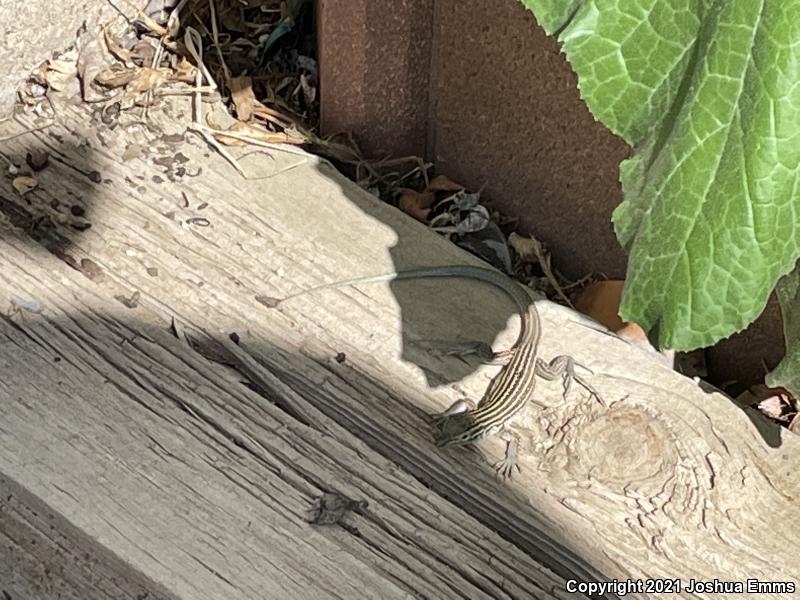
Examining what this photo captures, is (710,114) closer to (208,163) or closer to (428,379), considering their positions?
(428,379)

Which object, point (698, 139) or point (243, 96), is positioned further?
point (243, 96)

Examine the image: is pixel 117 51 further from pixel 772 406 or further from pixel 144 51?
pixel 772 406

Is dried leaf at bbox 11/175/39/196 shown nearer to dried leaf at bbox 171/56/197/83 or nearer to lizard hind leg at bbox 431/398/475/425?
dried leaf at bbox 171/56/197/83

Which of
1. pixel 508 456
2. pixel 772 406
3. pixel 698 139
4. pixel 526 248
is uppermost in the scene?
pixel 698 139

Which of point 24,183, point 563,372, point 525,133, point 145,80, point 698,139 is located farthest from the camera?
point 145,80

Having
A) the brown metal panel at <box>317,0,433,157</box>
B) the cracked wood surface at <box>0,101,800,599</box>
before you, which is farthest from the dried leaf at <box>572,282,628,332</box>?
the brown metal panel at <box>317,0,433,157</box>

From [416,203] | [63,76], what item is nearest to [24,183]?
[63,76]

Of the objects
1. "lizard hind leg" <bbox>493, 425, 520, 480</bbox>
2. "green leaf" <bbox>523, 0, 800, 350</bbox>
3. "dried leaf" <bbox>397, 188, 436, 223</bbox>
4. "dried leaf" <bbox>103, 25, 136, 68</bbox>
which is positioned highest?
"green leaf" <bbox>523, 0, 800, 350</bbox>
